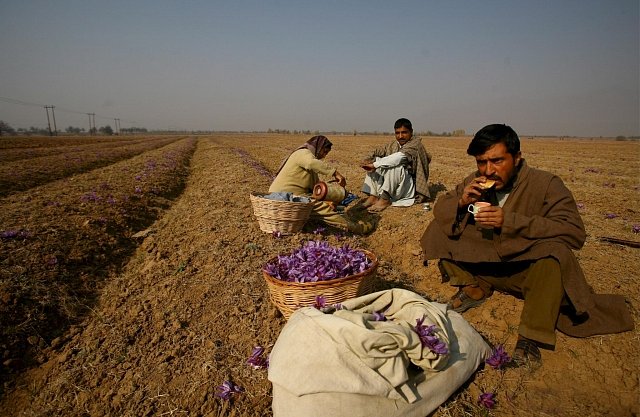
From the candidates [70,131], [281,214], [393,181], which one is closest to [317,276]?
[281,214]

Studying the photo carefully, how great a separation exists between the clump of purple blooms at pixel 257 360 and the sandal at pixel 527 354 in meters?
2.00

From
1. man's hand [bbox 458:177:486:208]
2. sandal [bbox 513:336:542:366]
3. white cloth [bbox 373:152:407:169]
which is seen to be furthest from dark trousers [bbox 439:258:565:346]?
white cloth [bbox 373:152:407:169]

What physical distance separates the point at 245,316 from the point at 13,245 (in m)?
3.83

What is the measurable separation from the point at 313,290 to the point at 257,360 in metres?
0.72

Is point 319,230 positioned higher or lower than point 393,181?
lower

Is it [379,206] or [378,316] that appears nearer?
[378,316]

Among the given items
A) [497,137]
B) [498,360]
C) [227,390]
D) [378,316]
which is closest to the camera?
[378,316]

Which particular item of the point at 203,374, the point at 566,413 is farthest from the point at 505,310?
the point at 203,374

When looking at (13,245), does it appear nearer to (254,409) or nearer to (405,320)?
(254,409)

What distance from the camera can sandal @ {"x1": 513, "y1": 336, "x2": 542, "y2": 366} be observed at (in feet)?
8.74

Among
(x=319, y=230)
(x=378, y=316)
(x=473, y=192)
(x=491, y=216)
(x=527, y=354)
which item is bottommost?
(x=527, y=354)

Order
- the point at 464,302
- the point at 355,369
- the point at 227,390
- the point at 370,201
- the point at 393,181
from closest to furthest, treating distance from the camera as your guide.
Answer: the point at 355,369
the point at 227,390
the point at 464,302
the point at 393,181
the point at 370,201

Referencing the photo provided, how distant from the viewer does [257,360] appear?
2.70 metres

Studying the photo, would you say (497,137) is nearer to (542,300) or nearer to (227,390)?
(542,300)
